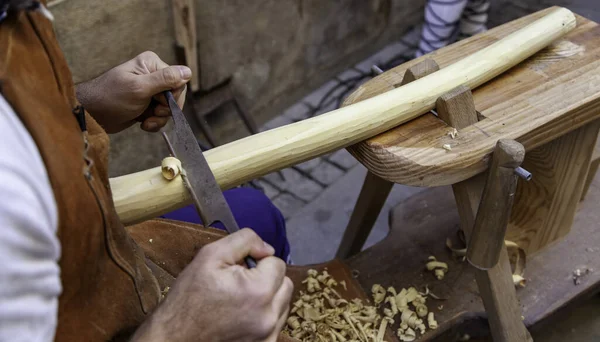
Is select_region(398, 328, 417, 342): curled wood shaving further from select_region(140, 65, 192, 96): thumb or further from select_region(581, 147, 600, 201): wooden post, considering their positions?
select_region(140, 65, 192, 96): thumb

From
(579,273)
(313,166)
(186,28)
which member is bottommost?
(313,166)

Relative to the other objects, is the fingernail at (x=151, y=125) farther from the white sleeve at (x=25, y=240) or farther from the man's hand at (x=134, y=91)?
the white sleeve at (x=25, y=240)

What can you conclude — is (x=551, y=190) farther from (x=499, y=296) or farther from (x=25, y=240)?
(x=25, y=240)

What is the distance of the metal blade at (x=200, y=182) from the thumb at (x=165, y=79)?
0.16 meters

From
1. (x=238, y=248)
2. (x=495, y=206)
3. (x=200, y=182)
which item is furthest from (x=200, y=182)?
(x=495, y=206)

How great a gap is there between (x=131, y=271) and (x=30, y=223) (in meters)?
0.43

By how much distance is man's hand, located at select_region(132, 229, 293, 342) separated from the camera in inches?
41.0

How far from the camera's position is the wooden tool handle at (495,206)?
1386mm

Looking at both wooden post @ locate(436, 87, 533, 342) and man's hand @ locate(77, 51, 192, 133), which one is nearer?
man's hand @ locate(77, 51, 192, 133)

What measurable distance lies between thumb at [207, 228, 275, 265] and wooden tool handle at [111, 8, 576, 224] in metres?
0.20

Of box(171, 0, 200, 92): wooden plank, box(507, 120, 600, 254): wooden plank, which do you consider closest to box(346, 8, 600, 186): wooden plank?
box(507, 120, 600, 254): wooden plank

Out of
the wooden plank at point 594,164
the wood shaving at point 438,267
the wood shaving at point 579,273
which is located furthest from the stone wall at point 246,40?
the wood shaving at point 579,273

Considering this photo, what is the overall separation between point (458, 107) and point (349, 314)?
0.73 meters

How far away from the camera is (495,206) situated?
1.51m
